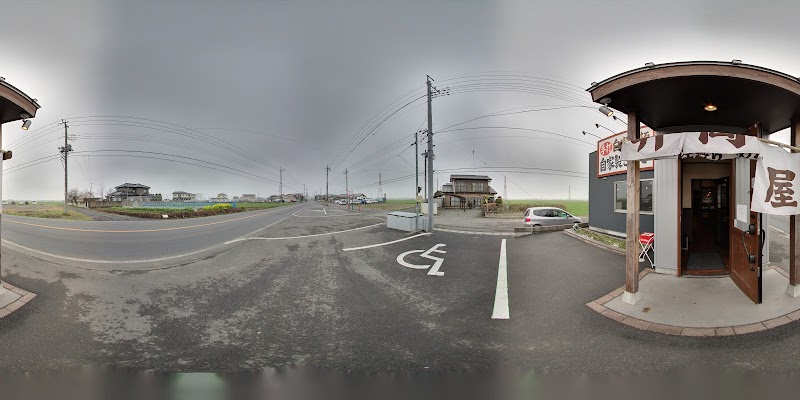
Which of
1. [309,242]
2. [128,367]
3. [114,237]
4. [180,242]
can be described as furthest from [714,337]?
[114,237]

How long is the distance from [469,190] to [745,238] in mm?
31183

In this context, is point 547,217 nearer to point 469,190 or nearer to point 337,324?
point 337,324

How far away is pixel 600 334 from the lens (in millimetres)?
3008

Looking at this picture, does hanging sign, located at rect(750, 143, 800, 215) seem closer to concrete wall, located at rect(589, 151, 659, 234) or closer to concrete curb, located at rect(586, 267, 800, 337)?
concrete curb, located at rect(586, 267, 800, 337)

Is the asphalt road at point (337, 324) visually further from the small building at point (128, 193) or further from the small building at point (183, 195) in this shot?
the small building at point (183, 195)

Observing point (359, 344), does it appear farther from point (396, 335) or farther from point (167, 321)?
point (167, 321)

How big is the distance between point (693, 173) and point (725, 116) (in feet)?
8.90

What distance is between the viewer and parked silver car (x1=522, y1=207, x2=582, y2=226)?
11.2m

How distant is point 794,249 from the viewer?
425 centimetres

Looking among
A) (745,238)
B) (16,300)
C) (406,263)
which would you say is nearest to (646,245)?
(745,238)

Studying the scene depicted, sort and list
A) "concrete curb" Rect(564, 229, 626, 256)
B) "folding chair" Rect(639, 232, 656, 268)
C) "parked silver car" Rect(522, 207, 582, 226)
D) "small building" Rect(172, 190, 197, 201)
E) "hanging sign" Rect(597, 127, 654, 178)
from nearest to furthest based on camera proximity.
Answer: "folding chair" Rect(639, 232, 656, 268) < "concrete curb" Rect(564, 229, 626, 256) < "hanging sign" Rect(597, 127, 654, 178) < "parked silver car" Rect(522, 207, 582, 226) < "small building" Rect(172, 190, 197, 201)

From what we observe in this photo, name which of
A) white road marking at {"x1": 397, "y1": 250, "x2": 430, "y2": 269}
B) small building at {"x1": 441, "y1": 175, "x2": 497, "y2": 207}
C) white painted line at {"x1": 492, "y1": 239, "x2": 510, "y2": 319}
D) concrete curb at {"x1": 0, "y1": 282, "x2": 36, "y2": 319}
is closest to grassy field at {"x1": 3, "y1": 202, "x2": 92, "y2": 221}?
concrete curb at {"x1": 0, "y1": 282, "x2": 36, "y2": 319}

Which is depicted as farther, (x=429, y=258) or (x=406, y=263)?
(x=429, y=258)

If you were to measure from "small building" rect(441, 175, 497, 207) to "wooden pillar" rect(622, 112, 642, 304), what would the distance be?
3047cm
